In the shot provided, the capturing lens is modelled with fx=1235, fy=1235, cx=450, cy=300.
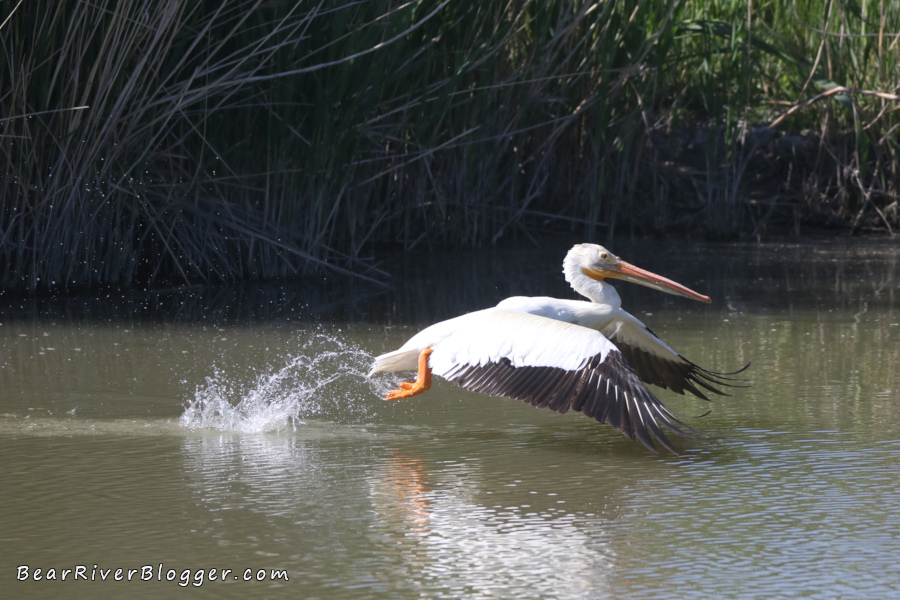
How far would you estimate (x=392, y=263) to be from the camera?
904 centimetres

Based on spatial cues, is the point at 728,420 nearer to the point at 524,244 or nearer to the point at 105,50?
the point at 105,50

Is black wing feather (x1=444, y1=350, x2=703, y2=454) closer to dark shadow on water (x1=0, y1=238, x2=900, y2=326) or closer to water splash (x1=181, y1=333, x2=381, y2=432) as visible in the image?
water splash (x1=181, y1=333, x2=381, y2=432)

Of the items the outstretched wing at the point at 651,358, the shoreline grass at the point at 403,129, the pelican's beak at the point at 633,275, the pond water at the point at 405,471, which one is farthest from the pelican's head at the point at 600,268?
the shoreline grass at the point at 403,129

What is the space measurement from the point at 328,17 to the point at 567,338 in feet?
13.4

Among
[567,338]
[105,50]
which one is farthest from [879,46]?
[567,338]

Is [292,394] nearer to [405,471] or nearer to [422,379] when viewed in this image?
[422,379]

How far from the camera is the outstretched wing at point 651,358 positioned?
4629mm

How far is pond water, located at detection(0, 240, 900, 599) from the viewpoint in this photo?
111 inches

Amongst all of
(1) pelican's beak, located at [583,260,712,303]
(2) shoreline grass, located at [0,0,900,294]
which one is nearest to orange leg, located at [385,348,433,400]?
(1) pelican's beak, located at [583,260,712,303]

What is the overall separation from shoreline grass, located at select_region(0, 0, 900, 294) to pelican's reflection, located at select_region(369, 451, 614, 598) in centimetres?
350

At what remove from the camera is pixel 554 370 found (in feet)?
12.9

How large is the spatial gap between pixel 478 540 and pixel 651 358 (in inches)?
71.9

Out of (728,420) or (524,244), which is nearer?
(728,420)

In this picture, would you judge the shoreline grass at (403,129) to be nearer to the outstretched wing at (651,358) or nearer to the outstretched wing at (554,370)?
the outstretched wing at (651,358)
